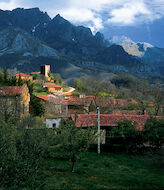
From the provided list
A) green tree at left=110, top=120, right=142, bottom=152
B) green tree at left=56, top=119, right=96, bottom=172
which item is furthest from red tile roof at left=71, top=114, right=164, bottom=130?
green tree at left=56, top=119, right=96, bottom=172

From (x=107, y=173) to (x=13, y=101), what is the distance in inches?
928

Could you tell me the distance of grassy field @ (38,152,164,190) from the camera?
16.5 metres

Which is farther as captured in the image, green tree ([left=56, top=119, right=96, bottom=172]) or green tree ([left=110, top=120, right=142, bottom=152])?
green tree ([left=110, top=120, right=142, bottom=152])

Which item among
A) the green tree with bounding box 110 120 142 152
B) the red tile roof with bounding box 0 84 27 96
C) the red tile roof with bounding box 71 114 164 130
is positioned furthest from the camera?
the red tile roof with bounding box 0 84 27 96

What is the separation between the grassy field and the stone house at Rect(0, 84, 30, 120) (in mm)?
14820

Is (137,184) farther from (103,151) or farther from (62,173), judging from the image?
(103,151)

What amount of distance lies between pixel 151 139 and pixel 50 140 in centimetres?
1375

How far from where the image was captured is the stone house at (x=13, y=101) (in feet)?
116

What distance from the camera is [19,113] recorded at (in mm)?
37312

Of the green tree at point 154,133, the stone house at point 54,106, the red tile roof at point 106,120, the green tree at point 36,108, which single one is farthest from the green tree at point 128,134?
the stone house at point 54,106

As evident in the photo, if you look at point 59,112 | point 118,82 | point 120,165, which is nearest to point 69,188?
point 120,165

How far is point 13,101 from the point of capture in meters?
37.7

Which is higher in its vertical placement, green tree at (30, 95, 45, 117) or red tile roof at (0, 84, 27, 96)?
red tile roof at (0, 84, 27, 96)

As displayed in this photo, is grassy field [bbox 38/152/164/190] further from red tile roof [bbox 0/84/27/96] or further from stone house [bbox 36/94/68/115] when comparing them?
stone house [bbox 36/94/68/115]
